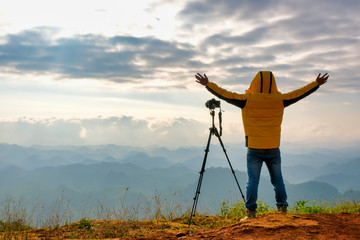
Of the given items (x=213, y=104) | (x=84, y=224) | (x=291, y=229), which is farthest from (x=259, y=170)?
(x=84, y=224)

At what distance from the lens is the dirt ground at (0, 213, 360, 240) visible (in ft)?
13.2

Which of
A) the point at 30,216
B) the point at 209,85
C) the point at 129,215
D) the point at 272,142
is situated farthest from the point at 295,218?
the point at 30,216

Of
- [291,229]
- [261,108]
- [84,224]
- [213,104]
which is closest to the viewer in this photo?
[291,229]

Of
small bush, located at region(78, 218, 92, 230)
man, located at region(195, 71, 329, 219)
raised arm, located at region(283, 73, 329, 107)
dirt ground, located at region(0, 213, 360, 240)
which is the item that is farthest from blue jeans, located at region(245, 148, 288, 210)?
small bush, located at region(78, 218, 92, 230)

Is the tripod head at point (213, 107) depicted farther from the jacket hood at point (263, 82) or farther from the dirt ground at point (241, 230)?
the dirt ground at point (241, 230)

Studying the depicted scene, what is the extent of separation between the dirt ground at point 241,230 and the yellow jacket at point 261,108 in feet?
5.18

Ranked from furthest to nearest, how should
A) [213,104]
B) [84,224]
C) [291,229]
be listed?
1. [213,104]
2. [84,224]
3. [291,229]

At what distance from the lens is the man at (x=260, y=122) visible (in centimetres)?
547

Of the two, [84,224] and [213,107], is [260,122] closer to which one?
[213,107]

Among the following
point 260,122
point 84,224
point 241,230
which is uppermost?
point 260,122

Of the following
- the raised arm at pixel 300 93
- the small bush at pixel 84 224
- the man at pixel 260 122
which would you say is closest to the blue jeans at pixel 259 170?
the man at pixel 260 122

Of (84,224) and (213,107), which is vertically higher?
(213,107)

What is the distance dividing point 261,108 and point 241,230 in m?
2.55

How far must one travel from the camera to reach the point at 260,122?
5520 mm
